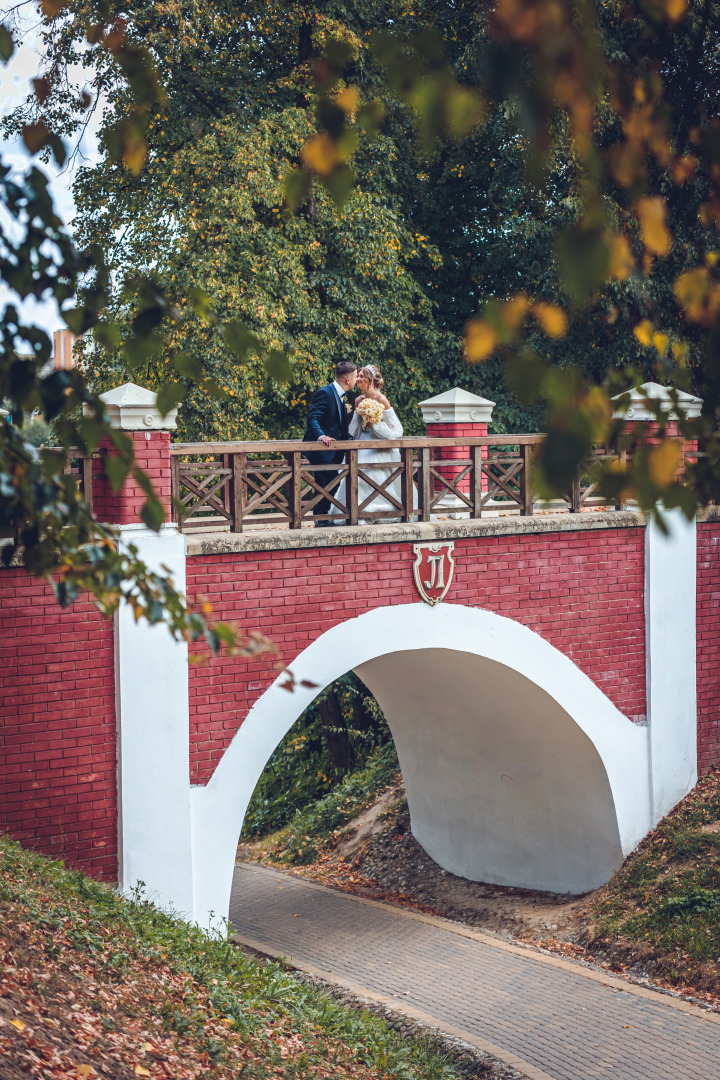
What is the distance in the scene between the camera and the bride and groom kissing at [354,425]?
10172mm

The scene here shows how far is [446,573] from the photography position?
1039cm

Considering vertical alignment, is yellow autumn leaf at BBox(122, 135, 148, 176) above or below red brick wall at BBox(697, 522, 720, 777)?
above

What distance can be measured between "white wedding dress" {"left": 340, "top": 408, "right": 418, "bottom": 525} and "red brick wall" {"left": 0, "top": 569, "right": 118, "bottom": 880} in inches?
106

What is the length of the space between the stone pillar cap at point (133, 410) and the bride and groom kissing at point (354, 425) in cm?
184

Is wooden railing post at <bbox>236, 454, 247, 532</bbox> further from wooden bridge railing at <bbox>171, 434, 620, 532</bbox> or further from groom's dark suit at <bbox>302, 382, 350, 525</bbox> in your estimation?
groom's dark suit at <bbox>302, 382, 350, 525</bbox>

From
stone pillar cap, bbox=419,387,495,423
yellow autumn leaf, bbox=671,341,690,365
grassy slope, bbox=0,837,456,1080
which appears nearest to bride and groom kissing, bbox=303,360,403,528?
stone pillar cap, bbox=419,387,495,423

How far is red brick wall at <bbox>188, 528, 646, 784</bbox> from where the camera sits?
30.3 feet

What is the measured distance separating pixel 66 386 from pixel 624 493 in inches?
63.4

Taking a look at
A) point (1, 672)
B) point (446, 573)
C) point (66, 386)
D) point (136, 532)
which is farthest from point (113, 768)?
point (66, 386)

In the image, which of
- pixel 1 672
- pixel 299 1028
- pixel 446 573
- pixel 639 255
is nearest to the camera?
pixel 299 1028

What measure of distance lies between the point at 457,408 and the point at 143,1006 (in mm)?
5988

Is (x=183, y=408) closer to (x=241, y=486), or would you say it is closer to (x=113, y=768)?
(x=241, y=486)

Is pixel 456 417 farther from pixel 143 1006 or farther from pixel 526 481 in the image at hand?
pixel 143 1006

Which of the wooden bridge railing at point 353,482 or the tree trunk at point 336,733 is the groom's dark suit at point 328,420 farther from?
the tree trunk at point 336,733
